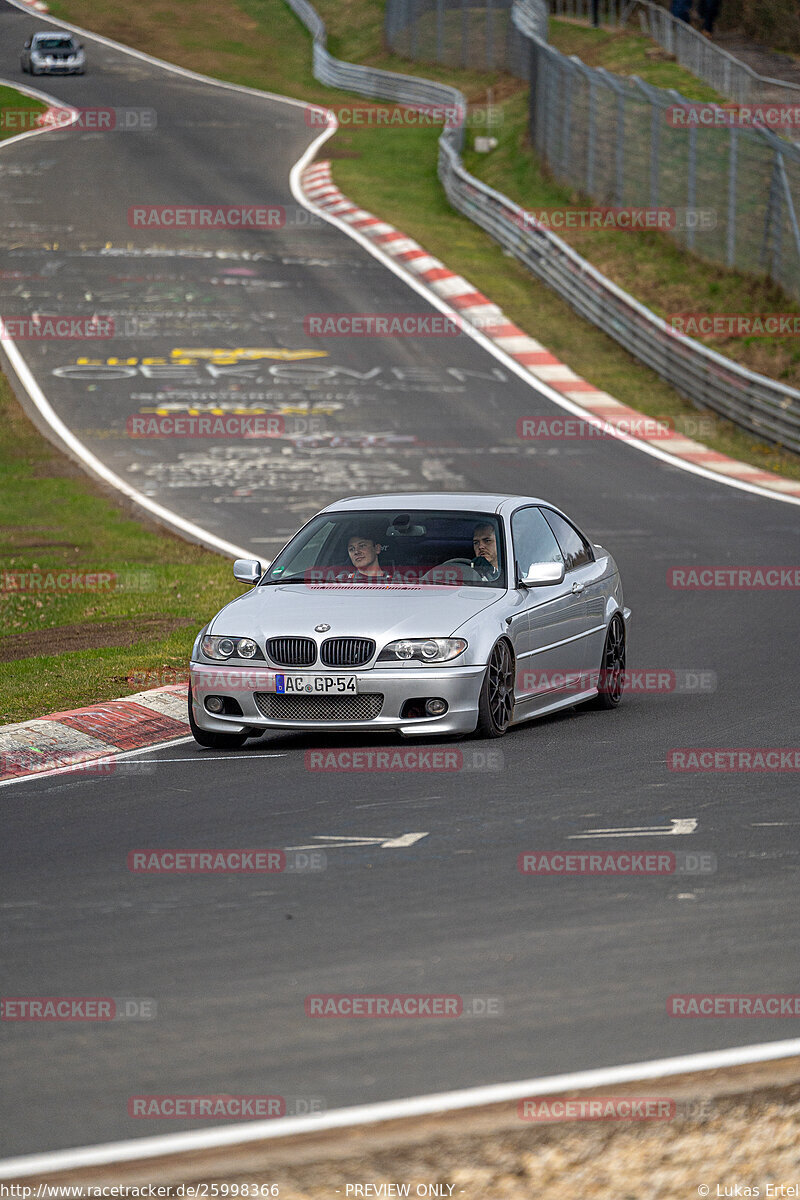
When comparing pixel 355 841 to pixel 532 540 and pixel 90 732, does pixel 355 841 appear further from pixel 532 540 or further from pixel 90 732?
pixel 532 540

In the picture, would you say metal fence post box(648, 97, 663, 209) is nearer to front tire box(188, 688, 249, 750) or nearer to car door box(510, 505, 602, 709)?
car door box(510, 505, 602, 709)

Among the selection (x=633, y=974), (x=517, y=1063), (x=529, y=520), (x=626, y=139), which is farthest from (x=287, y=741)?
(x=626, y=139)

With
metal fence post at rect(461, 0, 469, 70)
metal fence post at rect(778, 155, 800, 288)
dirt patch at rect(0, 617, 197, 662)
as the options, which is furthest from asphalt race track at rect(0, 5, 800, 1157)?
metal fence post at rect(461, 0, 469, 70)

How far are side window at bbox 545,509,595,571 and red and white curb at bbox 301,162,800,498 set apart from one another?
1032 cm

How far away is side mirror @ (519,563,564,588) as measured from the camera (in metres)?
10.5

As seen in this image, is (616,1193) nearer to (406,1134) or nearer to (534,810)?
(406,1134)

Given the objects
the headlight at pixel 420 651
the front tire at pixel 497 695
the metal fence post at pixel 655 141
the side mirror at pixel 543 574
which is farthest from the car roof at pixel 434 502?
the metal fence post at pixel 655 141

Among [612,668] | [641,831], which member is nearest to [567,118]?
[612,668]

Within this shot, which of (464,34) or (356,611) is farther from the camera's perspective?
(464,34)

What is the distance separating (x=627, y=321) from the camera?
96.0 feet

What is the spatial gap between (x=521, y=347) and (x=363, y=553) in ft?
64.1

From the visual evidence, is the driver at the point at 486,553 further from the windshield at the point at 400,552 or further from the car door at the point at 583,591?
the car door at the point at 583,591

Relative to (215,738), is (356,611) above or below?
above

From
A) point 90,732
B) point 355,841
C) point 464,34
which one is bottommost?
point 464,34
